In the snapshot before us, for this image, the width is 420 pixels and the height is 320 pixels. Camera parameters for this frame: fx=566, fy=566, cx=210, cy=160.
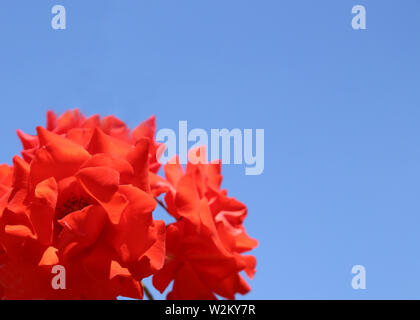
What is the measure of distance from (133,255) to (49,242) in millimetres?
133

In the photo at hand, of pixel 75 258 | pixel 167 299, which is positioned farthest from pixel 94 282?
pixel 167 299

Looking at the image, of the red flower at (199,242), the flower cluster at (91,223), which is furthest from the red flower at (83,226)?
the red flower at (199,242)

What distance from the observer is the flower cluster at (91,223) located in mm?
884

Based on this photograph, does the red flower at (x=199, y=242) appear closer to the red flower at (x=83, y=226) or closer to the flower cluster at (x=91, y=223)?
the flower cluster at (x=91, y=223)

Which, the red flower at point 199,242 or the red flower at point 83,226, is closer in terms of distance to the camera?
the red flower at point 83,226

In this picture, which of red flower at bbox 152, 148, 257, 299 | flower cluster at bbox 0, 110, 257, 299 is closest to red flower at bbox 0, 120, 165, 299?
flower cluster at bbox 0, 110, 257, 299

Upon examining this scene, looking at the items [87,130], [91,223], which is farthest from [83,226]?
[87,130]

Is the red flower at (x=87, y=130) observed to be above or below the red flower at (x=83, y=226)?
above

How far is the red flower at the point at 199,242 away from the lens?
3.32ft

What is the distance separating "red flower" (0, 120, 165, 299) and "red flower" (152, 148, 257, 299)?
0.38 ft

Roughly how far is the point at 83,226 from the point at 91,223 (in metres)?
0.02

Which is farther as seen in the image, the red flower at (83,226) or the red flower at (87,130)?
the red flower at (87,130)

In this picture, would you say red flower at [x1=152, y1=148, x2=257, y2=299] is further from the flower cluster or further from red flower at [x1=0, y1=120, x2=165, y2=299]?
red flower at [x1=0, y1=120, x2=165, y2=299]
